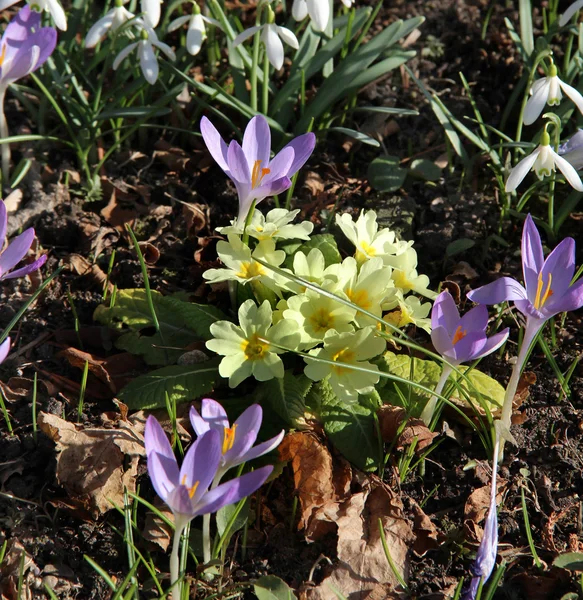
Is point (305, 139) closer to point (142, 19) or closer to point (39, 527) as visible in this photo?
point (142, 19)

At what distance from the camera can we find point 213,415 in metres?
1.60

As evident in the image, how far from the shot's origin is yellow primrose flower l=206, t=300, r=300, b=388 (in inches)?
70.4

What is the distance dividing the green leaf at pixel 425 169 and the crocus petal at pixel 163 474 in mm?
1615

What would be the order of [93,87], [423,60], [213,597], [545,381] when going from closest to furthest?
[213,597] → [545,381] → [93,87] → [423,60]

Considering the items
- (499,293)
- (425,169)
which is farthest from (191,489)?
(425,169)

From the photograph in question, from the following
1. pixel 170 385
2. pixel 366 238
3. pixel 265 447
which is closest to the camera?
pixel 265 447

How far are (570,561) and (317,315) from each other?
0.83 m

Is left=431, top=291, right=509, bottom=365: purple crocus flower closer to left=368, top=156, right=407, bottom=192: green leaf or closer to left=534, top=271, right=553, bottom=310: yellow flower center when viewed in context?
left=534, top=271, right=553, bottom=310: yellow flower center

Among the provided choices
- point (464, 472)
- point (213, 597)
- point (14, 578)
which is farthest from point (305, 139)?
point (14, 578)

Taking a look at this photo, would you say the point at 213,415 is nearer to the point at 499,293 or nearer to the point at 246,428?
the point at 246,428

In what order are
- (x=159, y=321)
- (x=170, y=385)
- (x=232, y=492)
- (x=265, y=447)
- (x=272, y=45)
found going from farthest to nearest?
1. (x=272, y=45)
2. (x=159, y=321)
3. (x=170, y=385)
4. (x=265, y=447)
5. (x=232, y=492)

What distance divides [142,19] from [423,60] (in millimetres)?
1224

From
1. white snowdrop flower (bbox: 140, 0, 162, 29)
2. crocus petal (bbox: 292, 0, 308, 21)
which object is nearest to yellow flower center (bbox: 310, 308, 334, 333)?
crocus petal (bbox: 292, 0, 308, 21)

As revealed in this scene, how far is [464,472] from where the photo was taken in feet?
6.41
